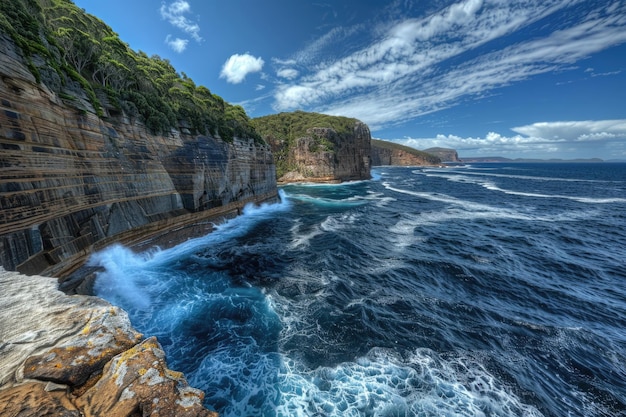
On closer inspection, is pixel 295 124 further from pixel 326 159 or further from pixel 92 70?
pixel 92 70

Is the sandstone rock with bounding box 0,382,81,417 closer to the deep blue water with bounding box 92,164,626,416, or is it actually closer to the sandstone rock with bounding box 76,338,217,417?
the sandstone rock with bounding box 76,338,217,417

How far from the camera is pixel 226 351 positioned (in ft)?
31.9

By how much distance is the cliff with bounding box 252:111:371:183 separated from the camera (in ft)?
282

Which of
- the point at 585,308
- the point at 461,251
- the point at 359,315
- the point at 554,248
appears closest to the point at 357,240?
the point at 461,251

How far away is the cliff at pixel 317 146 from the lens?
282 feet

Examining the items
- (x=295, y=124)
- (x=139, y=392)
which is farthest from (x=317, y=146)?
(x=139, y=392)

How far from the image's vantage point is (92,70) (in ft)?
64.4

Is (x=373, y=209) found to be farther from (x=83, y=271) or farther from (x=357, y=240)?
(x=83, y=271)

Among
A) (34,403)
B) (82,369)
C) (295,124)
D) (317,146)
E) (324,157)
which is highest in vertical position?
(295,124)

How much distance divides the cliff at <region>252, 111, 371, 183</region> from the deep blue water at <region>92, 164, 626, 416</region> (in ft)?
212

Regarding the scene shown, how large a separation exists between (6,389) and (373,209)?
128 ft

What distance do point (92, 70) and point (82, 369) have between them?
25417 mm

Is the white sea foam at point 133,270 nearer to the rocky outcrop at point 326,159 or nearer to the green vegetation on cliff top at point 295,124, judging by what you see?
the rocky outcrop at point 326,159

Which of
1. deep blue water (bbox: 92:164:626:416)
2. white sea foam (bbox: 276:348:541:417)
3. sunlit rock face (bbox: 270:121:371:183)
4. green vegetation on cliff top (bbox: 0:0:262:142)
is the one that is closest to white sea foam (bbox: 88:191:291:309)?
deep blue water (bbox: 92:164:626:416)
